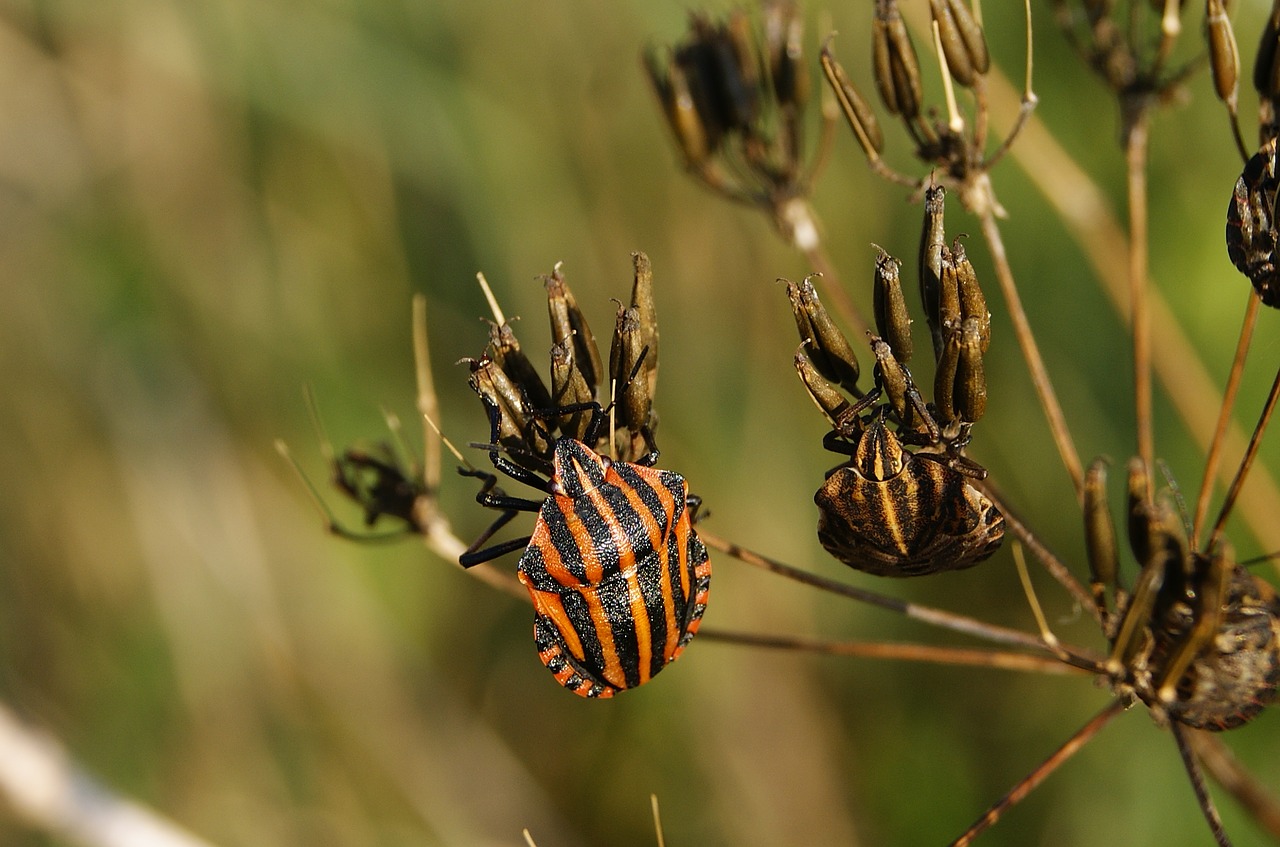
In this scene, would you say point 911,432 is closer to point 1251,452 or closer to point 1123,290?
point 1251,452

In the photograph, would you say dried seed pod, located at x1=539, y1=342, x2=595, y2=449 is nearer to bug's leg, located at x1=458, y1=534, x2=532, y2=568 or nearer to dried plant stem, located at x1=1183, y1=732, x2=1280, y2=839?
bug's leg, located at x1=458, y1=534, x2=532, y2=568

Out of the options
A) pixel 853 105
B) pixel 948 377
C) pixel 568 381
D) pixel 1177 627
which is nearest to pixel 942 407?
pixel 948 377

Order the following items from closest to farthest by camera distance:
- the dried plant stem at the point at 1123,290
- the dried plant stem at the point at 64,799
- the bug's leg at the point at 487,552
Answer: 1. the bug's leg at the point at 487,552
2. the dried plant stem at the point at 64,799
3. the dried plant stem at the point at 1123,290

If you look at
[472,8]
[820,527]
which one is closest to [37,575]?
[472,8]

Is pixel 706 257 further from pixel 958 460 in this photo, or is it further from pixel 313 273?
pixel 958 460

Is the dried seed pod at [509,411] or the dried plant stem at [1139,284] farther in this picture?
the dried plant stem at [1139,284]

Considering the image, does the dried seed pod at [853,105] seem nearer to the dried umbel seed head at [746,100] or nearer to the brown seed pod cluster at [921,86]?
the brown seed pod cluster at [921,86]

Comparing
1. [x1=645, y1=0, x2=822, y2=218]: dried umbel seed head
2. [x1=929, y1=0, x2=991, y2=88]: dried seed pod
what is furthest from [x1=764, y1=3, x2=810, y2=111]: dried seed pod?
[x1=929, y1=0, x2=991, y2=88]: dried seed pod

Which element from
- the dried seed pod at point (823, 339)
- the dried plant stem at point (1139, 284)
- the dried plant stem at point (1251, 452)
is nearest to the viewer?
the dried plant stem at point (1251, 452)

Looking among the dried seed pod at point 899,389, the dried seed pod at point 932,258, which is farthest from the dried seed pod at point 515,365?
the dried seed pod at point 932,258
